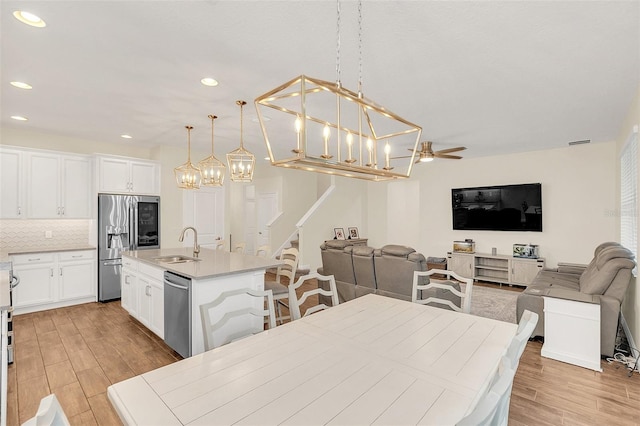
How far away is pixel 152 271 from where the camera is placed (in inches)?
138

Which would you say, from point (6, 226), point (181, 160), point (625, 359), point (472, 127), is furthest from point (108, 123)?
point (625, 359)

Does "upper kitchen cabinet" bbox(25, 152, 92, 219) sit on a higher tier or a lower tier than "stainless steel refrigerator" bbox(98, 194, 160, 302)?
higher

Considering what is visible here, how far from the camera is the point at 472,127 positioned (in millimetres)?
4535

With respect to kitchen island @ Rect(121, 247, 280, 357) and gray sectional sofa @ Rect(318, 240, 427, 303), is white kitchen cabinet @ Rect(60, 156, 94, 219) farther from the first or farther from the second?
gray sectional sofa @ Rect(318, 240, 427, 303)

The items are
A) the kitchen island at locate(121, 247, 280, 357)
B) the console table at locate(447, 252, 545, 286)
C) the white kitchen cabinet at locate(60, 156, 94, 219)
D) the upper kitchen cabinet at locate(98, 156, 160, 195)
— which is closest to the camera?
the kitchen island at locate(121, 247, 280, 357)

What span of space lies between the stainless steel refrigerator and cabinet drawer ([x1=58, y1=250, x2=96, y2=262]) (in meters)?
0.15

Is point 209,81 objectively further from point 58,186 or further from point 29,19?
point 58,186

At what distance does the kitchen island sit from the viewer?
2822 millimetres

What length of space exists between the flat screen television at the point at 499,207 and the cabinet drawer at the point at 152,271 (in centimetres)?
620

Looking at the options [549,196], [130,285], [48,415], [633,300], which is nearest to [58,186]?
[130,285]

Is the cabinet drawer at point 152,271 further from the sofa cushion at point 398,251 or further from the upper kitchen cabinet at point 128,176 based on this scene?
the sofa cushion at point 398,251

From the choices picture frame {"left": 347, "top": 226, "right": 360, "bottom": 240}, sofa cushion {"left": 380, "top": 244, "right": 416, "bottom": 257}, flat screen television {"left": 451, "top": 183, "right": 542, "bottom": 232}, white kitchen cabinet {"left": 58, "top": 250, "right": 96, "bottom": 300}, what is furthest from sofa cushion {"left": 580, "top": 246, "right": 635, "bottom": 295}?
white kitchen cabinet {"left": 58, "top": 250, "right": 96, "bottom": 300}

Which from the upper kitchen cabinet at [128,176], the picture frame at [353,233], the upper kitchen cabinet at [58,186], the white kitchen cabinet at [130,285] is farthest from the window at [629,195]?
the upper kitchen cabinet at [58,186]

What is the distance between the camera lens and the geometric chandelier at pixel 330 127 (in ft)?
4.53
